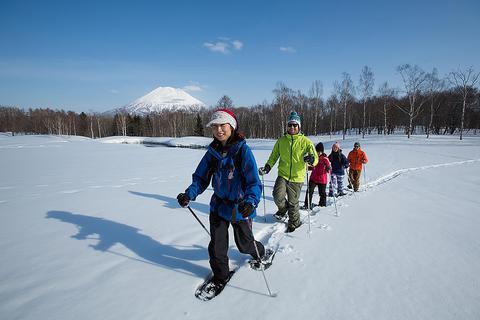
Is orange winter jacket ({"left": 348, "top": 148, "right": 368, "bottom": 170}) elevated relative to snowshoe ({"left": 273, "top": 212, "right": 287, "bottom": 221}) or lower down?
elevated

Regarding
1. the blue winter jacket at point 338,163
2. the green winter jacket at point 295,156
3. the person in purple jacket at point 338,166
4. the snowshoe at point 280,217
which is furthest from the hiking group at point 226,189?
the blue winter jacket at point 338,163

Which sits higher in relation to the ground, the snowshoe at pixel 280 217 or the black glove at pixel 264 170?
the black glove at pixel 264 170

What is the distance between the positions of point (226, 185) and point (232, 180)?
0.10m

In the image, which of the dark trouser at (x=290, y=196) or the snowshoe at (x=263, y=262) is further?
the dark trouser at (x=290, y=196)

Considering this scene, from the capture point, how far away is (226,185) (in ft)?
9.52

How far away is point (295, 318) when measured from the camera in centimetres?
238

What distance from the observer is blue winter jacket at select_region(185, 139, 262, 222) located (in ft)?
9.13

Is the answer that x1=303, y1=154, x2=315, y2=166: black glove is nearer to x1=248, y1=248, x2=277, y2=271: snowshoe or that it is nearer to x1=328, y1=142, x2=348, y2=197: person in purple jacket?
x1=248, y1=248, x2=277, y2=271: snowshoe

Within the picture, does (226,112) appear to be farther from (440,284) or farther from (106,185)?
(106,185)

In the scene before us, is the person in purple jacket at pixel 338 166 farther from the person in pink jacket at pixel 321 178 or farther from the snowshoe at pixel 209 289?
the snowshoe at pixel 209 289

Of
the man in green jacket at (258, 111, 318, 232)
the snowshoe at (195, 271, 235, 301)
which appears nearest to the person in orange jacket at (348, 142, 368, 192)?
the man in green jacket at (258, 111, 318, 232)

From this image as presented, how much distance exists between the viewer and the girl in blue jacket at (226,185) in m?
2.79

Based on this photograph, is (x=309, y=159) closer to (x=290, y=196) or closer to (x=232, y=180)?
(x=290, y=196)

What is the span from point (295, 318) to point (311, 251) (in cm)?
143
